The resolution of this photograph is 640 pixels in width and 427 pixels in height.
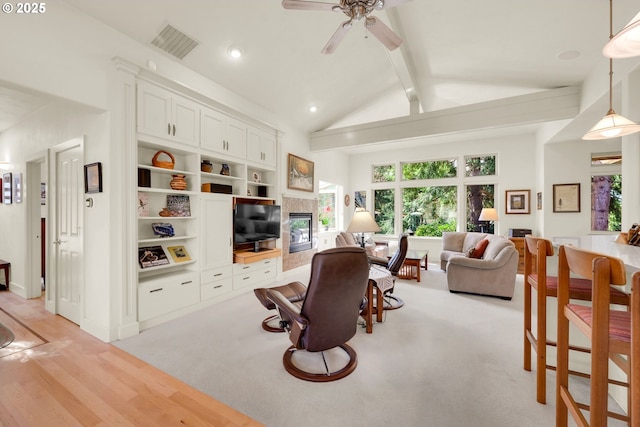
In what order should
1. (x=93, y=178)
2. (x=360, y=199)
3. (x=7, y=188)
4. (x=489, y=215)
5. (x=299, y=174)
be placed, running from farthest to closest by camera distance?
(x=360, y=199) < (x=489, y=215) < (x=299, y=174) < (x=7, y=188) < (x=93, y=178)

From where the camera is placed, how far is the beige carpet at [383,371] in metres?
1.70

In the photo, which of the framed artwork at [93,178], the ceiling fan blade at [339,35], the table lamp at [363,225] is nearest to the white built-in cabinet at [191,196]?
the framed artwork at [93,178]

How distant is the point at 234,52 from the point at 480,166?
627cm

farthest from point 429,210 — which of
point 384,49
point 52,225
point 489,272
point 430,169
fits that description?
point 52,225

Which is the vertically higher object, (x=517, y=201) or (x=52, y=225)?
(x=517, y=201)

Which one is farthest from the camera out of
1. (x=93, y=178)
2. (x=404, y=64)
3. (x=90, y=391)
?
(x=404, y=64)

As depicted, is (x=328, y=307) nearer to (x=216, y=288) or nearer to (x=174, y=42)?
(x=216, y=288)

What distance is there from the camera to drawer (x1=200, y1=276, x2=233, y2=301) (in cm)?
359

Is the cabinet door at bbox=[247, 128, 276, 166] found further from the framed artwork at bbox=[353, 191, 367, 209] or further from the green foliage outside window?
the green foliage outside window

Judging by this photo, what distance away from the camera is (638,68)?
2.53 meters

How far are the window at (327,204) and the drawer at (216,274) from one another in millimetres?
3717

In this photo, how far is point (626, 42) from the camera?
55.7 inches

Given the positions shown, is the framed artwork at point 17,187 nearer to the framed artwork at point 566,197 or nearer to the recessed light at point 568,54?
the recessed light at point 568,54

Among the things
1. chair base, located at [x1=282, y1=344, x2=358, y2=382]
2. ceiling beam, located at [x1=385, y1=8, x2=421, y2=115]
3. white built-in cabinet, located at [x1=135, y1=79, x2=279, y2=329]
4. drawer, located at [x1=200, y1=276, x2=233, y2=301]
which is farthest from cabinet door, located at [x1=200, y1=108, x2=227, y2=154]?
chair base, located at [x1=282, y1=344, x2=358, y2=382]
